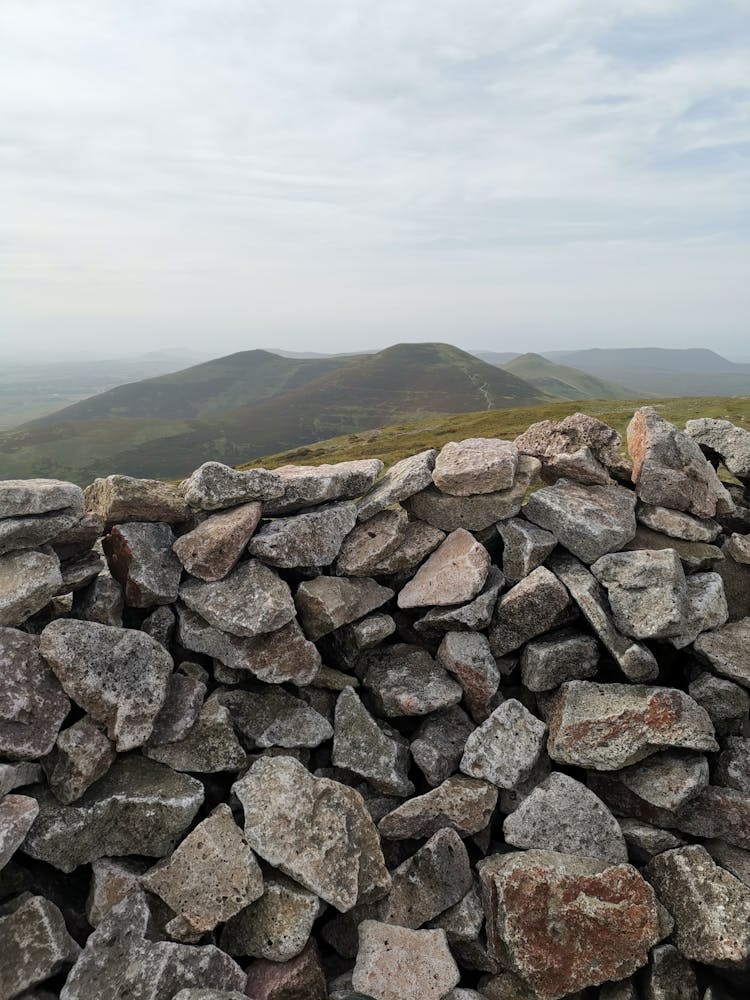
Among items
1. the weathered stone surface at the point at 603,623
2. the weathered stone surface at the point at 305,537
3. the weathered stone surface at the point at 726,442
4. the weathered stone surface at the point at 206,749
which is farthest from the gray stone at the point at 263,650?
the weathered stone surface at the point at 726,442

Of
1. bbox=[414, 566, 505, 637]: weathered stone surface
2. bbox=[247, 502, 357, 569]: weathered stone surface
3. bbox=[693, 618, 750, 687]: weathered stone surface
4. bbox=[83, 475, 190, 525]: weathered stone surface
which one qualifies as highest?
bbox=[83, 475, 190, 525]: weathered stone surface

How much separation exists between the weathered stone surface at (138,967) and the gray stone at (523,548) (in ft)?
24.0

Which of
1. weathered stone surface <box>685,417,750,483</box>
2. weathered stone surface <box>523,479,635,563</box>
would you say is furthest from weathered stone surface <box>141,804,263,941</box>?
weathered stone surface <box>685,417,750,483</box>

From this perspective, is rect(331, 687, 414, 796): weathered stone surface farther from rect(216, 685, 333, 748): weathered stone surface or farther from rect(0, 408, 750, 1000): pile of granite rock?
rect(216, 685, 333, 748): weathered stone surface

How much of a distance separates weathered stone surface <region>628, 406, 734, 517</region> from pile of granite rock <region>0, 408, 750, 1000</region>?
8 cm

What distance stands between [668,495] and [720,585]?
211 cm

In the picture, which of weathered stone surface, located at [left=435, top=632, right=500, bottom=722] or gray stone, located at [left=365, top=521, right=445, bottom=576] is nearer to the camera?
weathered stone surface, located at [left=435, top=632, right=500, bottom=722]

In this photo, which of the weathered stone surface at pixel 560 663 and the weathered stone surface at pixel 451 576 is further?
the weathered stone surface at pixel 451 576

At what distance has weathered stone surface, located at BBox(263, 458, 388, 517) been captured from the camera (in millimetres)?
11125

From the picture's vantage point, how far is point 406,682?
10719mm

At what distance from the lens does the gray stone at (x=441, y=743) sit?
1005cm

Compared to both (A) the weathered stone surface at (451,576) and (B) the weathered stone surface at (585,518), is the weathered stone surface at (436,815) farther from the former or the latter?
(B) the weathered stone surface at (585,518)

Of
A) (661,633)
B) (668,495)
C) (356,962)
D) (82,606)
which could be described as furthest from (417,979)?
(668,495)

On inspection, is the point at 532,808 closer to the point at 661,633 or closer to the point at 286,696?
the point at 661,633
